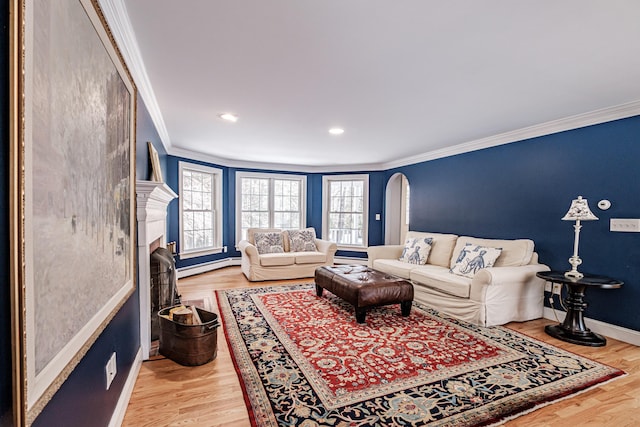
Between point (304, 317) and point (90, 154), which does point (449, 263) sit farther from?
point (90, 154)

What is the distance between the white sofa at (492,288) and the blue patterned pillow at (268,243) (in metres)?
2.33

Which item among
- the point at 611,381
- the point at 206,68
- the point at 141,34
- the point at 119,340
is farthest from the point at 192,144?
the point at 611,381

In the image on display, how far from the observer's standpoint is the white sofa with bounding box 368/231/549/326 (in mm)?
3270

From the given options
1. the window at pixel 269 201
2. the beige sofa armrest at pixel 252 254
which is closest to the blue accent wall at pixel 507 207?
the beige sofa armrest at pixel 252 254

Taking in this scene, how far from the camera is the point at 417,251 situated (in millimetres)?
4758

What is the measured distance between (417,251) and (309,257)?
6.17 ft

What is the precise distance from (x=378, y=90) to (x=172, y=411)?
281cm

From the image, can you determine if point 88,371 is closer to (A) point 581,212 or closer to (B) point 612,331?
(A) point 581,212

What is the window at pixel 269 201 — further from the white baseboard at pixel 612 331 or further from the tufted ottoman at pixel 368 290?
the white baseboard at pixel 612 331

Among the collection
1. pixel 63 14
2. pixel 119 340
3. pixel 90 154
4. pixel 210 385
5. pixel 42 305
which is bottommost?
pixel 210 385

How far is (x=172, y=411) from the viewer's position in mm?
1871

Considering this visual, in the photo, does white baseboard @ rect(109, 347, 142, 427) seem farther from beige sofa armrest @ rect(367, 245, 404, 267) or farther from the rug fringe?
beige sofa armrest @ rect(367, 245, 404, 267)

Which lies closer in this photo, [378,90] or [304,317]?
[378,90]

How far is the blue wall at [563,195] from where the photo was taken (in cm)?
299
